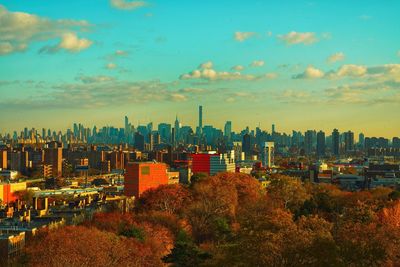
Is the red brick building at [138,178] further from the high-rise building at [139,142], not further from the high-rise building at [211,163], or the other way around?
the high-rise building at [139,142]

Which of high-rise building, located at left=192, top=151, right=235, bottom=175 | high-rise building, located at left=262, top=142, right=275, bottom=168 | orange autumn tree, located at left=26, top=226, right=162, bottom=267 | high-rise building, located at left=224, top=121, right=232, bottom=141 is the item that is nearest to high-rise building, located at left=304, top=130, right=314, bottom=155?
high-rise building, located at left=224, top=121, right=232, bottom=141

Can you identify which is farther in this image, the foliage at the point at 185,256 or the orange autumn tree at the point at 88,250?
the foliage at the point at 185,256

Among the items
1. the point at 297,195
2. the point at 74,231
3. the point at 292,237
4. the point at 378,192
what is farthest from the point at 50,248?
the point at 378,192

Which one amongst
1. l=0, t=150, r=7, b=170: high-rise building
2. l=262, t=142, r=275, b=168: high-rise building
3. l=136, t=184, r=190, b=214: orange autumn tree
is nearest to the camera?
l=136, t=184, r=190, b=214: orange autumn tree

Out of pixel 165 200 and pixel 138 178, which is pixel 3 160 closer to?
pixel 138 178

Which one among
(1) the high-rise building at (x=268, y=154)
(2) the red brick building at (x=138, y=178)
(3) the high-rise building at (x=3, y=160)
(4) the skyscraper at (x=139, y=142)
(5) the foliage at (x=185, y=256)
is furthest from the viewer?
(4) the skyscraper at (x=139, y=142)

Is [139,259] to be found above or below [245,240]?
below

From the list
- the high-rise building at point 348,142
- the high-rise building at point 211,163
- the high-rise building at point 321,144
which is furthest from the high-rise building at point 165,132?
the high-rise building at point 211,163

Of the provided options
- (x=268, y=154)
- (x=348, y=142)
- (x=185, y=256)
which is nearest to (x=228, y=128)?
(x=348, y=142)

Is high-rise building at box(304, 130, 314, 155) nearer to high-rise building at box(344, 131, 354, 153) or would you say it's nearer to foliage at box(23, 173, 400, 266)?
high-rise building at box(344, 131, 354, 153)

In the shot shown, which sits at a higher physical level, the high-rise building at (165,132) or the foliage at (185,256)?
the high-rise building at (165,132)

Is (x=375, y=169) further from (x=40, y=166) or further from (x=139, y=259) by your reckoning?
(x=139, y=259)
